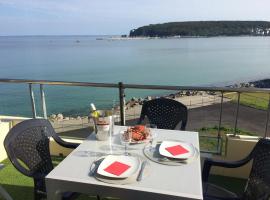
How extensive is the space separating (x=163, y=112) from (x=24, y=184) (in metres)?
1.98

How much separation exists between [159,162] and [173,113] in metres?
1.50

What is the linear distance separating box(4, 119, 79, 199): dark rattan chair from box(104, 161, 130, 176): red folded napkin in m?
0.63

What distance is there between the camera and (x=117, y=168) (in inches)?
74.9

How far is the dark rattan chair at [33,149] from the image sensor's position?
91.9 inches

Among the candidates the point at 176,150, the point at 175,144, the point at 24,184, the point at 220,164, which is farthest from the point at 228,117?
the point at 176,150

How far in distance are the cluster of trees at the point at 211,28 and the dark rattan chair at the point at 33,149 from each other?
94292mm

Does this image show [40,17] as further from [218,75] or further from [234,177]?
[234,177]

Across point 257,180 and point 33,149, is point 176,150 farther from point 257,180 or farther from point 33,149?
point 33,149

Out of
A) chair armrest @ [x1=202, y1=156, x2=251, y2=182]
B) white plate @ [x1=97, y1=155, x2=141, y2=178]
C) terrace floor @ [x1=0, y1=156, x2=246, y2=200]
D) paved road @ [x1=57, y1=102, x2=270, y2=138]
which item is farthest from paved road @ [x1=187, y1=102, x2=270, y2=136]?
white plate @ [x1=97, y1=155, x2=141, y2=178]

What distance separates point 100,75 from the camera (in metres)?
39.7

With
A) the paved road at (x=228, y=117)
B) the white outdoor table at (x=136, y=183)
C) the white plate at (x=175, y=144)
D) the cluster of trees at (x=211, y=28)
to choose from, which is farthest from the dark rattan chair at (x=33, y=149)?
the cluster of trees at (x=211, y=28)

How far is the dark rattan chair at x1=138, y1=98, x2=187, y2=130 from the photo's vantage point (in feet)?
11.2

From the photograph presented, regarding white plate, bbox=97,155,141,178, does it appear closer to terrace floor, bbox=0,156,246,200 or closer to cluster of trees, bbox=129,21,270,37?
terrace floor, bbox=0,156,246,200

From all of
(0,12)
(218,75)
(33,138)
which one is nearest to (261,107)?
(218,75)
